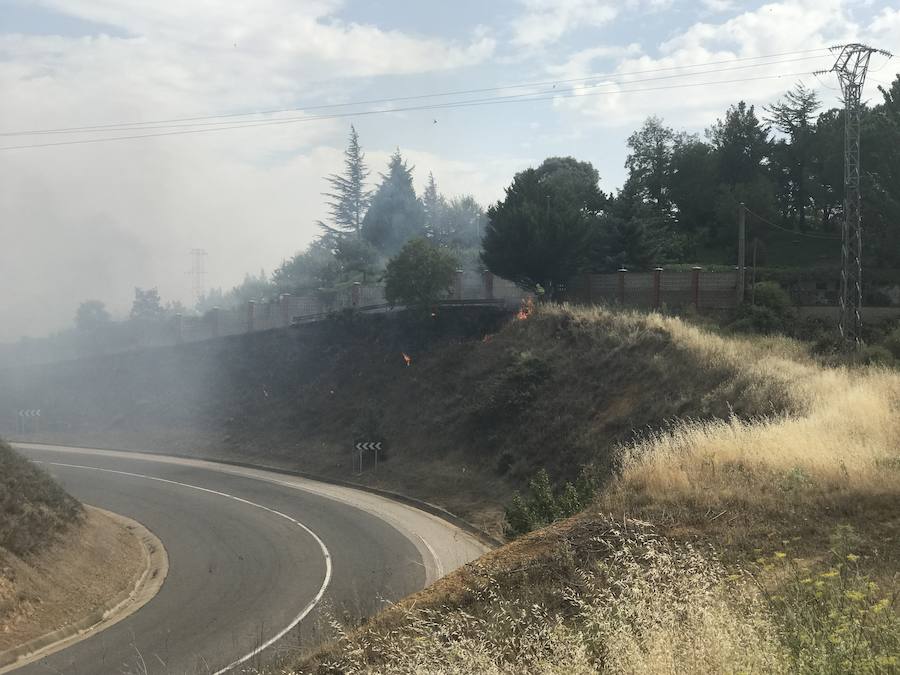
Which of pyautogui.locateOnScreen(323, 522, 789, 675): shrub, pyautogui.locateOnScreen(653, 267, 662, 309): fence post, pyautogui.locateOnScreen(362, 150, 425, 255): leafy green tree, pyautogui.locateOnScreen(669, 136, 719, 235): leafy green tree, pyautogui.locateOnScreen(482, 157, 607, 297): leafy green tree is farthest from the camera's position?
pyautogui.locateOnScreen(362, 150, 425, 255): leafy green tree

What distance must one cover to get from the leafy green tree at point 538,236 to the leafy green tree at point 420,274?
280 cm

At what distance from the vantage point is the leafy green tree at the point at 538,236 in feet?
140

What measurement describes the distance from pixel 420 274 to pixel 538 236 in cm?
781

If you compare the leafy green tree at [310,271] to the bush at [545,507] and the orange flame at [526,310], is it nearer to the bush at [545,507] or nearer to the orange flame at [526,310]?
the orange flame at [526,310]

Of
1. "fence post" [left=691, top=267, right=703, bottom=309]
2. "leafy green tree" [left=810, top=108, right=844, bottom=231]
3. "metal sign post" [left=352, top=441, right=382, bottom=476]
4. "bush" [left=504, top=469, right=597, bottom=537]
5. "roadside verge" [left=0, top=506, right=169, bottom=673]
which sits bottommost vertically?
"metal sign post" [left=352, top=441, right=382, bottom=476]

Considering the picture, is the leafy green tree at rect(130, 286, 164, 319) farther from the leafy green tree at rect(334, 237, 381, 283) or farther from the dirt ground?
the dirt ground

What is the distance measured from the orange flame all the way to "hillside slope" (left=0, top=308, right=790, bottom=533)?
529 mm

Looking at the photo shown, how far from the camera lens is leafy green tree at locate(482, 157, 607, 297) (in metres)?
42.5

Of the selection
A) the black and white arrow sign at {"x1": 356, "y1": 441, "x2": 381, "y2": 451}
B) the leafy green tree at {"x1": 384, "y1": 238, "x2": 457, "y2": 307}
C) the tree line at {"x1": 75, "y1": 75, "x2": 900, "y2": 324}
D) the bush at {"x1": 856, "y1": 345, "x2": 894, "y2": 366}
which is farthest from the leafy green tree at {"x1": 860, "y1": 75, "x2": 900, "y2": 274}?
the black and white arrow sign at {"x1": 356, "y1": 441, "x2": 381, "y2": 451}

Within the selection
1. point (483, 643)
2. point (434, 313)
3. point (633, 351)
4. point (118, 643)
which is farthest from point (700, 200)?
point (483, 643)

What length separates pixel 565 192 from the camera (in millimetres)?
46562

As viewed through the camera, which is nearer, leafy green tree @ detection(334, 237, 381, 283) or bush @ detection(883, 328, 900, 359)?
bush @ detection(883, 328, 900, 359)

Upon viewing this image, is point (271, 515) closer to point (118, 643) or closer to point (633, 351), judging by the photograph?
point (118, 643)

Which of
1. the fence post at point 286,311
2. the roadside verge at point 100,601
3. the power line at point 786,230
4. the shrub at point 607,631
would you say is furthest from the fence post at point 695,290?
the shrub at point 607,631
